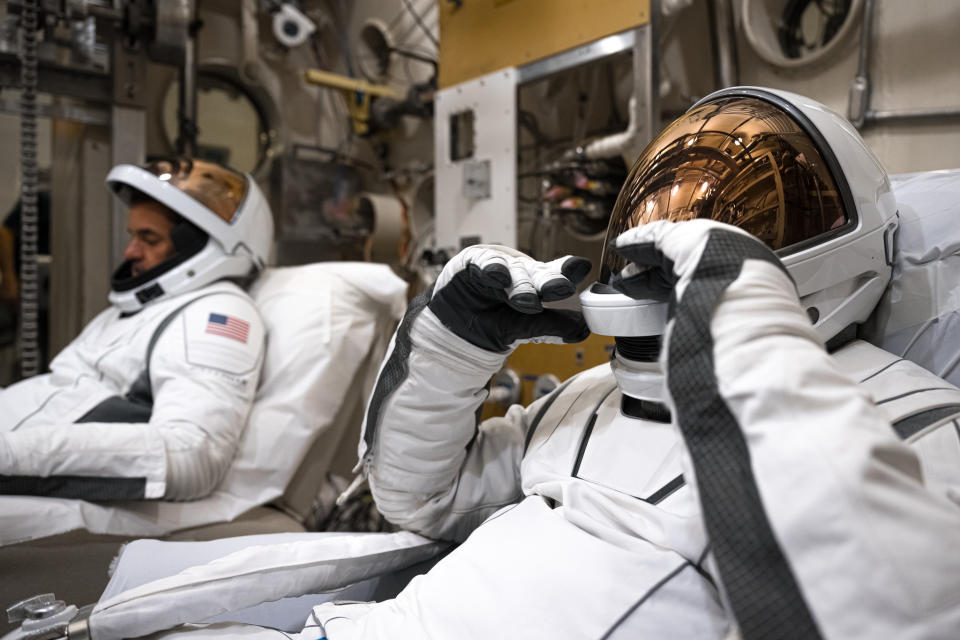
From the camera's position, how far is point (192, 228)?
1.79 m

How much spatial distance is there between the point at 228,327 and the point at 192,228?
389 millimetres

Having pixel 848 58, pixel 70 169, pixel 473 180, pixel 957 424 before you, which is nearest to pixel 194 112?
pixel 70 169

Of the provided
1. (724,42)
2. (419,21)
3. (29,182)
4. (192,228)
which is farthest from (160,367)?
(419,21)

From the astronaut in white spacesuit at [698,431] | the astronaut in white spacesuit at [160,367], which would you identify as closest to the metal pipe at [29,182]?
the astronaut in white spacesuit at [160,367]

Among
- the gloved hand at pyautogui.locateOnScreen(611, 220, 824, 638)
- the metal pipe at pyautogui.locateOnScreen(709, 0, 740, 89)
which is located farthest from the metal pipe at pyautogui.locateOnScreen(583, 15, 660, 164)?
the gloved hand at pyautogui.locateOnScreen(611, 220, 824, 638)

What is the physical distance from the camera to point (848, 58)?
1.81 metres

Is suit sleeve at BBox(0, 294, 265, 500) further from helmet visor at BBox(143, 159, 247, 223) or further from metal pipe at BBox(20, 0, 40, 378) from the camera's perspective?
metal pipe at BBox(20, 0, 40, 378)

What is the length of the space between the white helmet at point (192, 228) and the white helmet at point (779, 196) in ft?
4.45

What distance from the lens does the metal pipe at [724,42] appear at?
2.02 metres

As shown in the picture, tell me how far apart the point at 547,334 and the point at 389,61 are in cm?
306

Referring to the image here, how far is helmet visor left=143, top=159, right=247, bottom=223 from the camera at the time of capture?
1781 millimetres

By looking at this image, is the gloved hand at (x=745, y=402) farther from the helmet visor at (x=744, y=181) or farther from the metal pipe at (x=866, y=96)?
the metal pipe at (x=866, y=96)

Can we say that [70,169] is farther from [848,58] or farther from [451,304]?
[848,58]

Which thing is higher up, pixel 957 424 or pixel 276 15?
pixel 276 15
